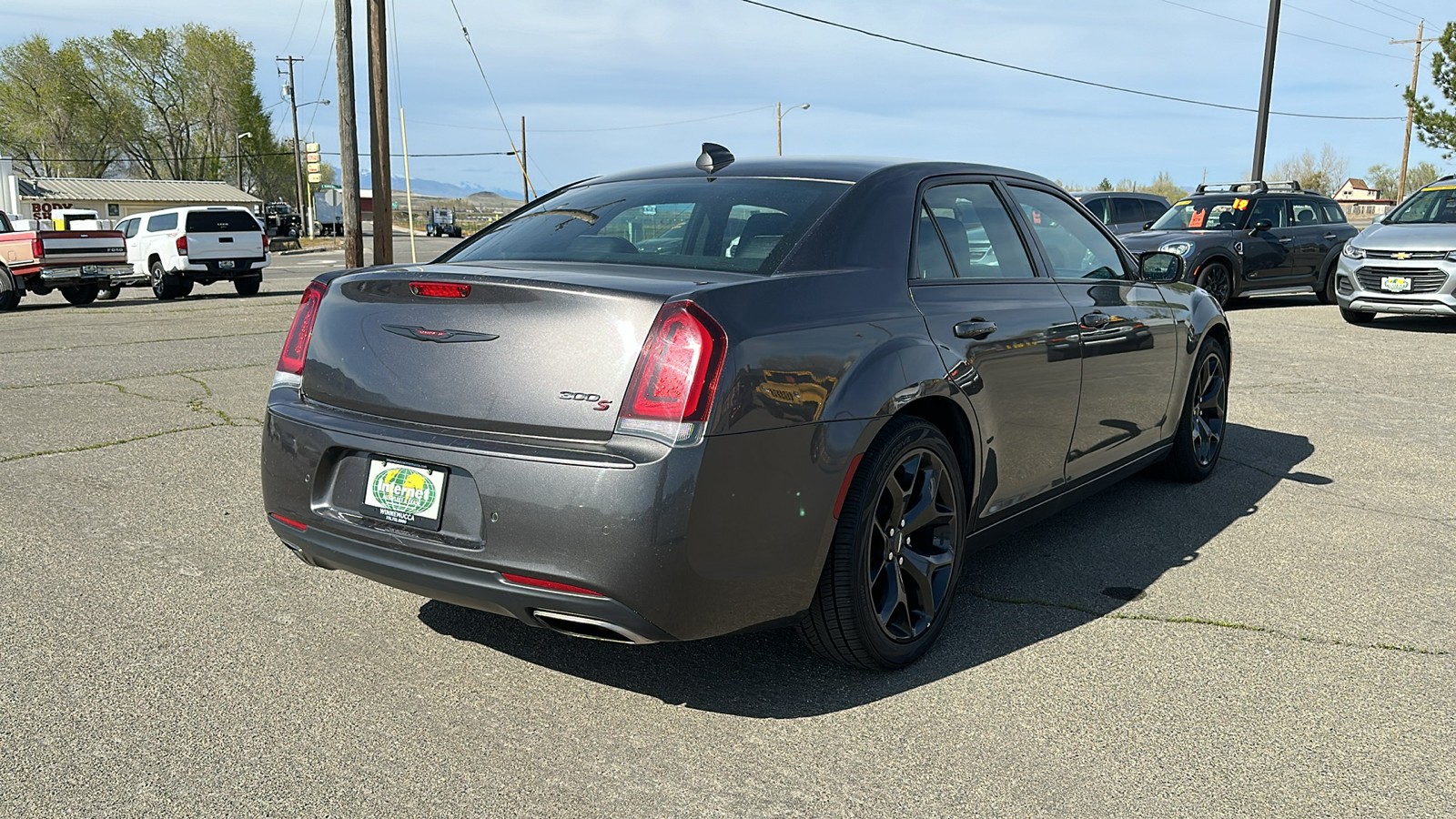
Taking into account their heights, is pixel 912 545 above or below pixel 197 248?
below

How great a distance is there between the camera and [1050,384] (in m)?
4.29

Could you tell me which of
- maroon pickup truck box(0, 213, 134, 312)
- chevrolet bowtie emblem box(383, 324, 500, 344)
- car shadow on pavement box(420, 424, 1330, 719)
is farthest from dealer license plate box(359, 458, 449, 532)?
maroon pickup truck box(0, 213, 134, 312)

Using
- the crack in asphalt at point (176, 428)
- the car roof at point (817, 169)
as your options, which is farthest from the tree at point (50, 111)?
the car roof at point (817, 169)

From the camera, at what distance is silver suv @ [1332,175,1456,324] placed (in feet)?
42.9

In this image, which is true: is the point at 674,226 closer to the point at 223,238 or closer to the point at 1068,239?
the point at 1068,239

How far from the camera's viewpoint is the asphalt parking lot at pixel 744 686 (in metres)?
2.82

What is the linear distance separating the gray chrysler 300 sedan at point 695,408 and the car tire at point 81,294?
60.5 ft

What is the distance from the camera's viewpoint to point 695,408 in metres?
2.88

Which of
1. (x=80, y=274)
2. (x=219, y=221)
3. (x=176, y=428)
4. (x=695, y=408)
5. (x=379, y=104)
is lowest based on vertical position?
(x=176, y=428)

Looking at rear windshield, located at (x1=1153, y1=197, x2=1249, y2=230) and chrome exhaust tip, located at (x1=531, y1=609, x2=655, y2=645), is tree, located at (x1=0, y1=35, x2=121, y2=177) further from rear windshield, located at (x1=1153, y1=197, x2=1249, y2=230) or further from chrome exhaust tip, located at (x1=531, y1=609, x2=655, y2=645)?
chrome exhaust tip, located at (x1=531, y1=609, x2=655, y2=645)

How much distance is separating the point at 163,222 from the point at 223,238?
1.33 metres

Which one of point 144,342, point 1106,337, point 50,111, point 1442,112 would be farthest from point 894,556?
point 50,111

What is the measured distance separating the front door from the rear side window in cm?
2074

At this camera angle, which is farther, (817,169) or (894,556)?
(817,169)
